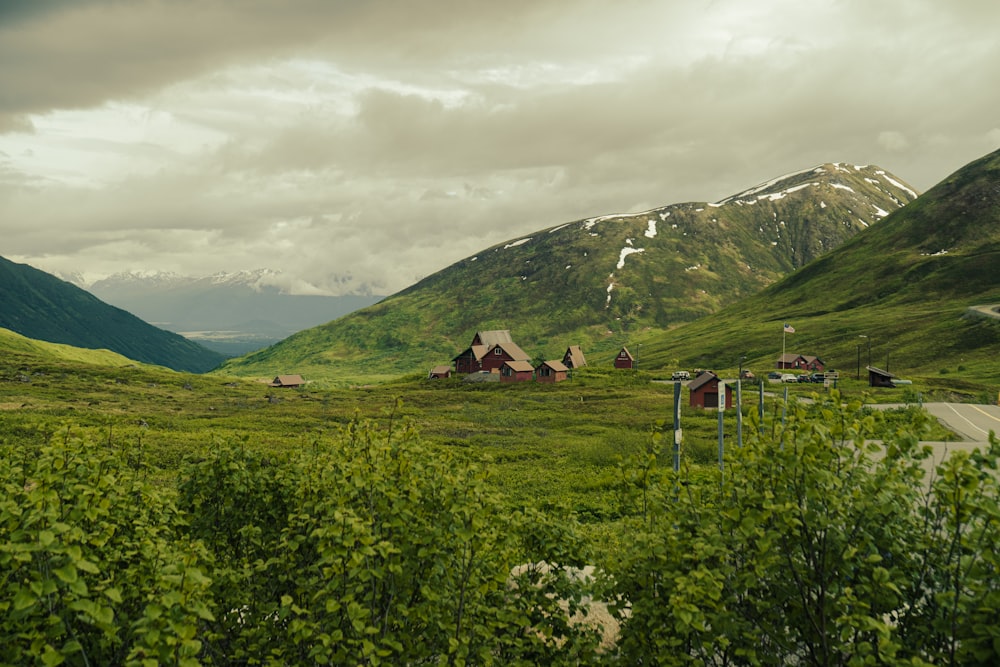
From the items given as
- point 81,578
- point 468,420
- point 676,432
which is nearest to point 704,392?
point 468,420

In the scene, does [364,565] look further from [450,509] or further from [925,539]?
[925,539]

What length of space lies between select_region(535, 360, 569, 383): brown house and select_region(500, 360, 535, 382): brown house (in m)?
4.81

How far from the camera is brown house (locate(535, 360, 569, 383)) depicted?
117562 millimetres

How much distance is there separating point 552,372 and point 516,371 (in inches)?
364

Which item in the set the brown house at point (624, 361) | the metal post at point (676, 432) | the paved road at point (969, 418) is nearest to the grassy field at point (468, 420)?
the metal post at point (676, 432)

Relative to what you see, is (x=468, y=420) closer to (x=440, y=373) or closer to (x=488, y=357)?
(x=488, y=357)

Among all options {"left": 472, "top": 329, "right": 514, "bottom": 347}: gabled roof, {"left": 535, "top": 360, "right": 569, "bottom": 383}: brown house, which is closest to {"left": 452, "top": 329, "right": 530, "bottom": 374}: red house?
{"left": 472, "top": 329, "right": 514, "bottom": 347}: gabled roof

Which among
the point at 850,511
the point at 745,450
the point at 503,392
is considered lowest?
the point at 503,392

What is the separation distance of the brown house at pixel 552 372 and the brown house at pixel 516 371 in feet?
15.8

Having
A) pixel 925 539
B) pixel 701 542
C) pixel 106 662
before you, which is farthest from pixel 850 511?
pixel 106 662

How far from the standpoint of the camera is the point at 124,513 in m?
6.60

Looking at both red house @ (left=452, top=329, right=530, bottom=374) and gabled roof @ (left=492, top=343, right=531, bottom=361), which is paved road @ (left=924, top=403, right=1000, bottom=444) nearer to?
gabled roof @ (left=492, top=343, right=531, bottom=361)

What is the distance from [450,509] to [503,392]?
97240 mm

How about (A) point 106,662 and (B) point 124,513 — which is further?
(B) point 124,513
